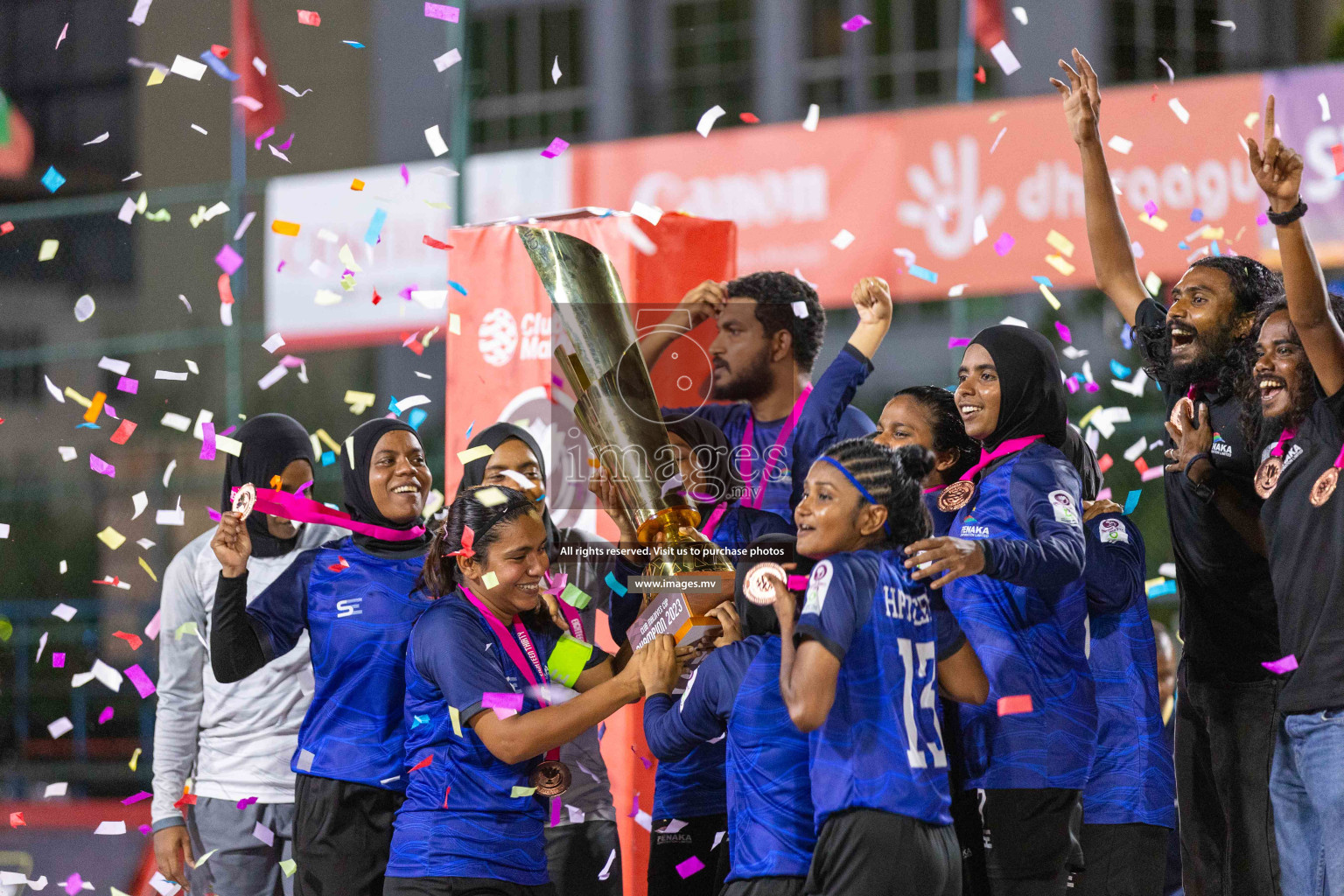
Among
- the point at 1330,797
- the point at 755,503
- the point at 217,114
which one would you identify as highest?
the point at 217,114

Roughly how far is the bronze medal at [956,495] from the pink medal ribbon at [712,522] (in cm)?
56

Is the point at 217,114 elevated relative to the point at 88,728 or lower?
elevated

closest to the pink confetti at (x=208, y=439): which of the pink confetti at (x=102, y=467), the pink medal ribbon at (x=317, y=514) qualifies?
the pink confetti at (x=102, y=467)

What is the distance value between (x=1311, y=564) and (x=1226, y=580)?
1.60 ft

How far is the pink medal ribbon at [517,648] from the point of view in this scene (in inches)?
126

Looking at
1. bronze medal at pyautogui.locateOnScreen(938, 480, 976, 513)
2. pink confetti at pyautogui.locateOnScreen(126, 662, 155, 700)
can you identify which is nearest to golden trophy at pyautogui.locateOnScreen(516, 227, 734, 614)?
bronze medal at pyautogui.locateOnScreen(938, 480, 976, 513)

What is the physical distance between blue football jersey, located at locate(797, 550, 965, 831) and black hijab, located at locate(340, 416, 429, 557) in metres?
1.33

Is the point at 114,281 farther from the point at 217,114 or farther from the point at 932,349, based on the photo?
the point at 932,349

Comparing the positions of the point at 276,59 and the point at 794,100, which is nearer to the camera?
the point at 276,59

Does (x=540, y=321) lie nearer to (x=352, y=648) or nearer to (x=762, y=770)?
(x=352, y=648)

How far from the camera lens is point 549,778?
3154 millimetres

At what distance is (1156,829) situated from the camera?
3.57 meters

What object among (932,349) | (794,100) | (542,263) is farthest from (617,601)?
(794,100)

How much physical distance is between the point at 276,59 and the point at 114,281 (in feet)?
7.34
